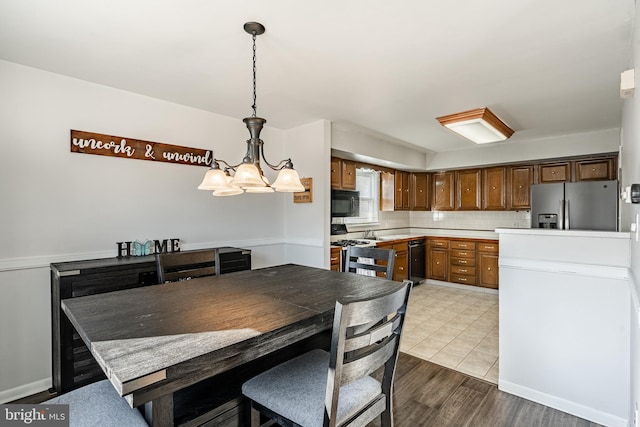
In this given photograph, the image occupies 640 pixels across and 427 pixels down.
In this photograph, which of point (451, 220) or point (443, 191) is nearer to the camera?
point (443, 191)

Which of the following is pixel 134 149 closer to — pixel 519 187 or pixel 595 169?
pixel 519 187

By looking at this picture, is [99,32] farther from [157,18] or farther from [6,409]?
[6,409]

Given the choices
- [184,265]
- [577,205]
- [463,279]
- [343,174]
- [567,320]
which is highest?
[343,174]

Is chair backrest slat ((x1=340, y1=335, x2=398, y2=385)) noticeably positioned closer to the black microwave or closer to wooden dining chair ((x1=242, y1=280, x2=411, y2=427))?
wooden dining chair ((x1=242, y1=280, x2=411, y2=427))

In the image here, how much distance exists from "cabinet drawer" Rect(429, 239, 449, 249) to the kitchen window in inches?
45.3

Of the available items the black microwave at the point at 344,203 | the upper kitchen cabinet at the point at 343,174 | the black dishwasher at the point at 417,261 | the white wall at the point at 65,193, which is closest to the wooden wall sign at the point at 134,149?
the white wall at the point at 65,193

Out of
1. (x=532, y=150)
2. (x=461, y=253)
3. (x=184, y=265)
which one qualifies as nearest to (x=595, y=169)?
(x=532, y=150)

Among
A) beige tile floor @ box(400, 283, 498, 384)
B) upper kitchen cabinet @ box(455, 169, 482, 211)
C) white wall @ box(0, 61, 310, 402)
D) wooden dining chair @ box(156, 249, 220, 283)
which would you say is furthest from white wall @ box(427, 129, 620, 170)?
wooden dining chair @ box(156, 249, 220, 283)

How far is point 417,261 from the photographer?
Result: 5848mm

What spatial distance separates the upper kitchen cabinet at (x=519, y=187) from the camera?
5.19 meters

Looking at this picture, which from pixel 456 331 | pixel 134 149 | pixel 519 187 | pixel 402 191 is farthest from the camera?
pixel 402 191

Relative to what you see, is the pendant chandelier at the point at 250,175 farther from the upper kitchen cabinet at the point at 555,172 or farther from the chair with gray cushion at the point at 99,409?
the upper kitchen cabinet at the point at 555,172

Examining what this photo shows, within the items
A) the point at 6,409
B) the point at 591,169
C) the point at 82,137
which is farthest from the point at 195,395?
the point at 591,169

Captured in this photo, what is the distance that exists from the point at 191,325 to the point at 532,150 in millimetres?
5422
